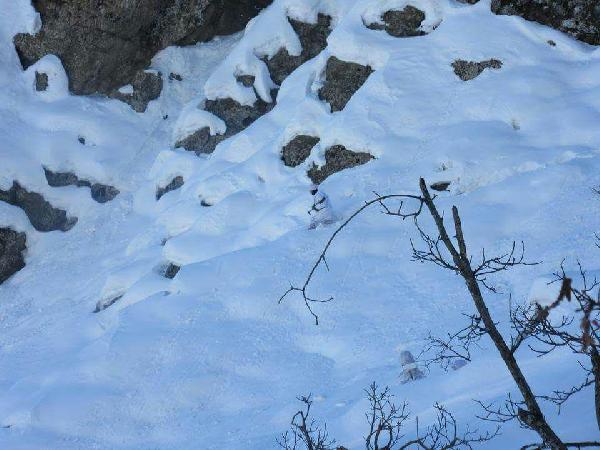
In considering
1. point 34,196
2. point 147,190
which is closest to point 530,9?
point 147,190

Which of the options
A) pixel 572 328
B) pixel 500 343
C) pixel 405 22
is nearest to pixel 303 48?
pixel 405 22

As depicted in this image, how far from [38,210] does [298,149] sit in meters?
8.78

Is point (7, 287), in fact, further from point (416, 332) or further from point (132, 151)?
point (416, 332)

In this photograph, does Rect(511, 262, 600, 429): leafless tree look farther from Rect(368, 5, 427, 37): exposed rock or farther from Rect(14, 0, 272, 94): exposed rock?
Rect(14, 0, 272, 94): exposed rock

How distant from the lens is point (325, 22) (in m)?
21.8

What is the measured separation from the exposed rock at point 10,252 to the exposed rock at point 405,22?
12.4m

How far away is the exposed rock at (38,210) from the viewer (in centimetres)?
2106

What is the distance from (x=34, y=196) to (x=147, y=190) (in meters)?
3.55

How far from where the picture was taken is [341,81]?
61.5 feet

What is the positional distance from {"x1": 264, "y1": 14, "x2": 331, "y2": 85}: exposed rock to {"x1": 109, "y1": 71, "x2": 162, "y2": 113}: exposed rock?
4.56 m

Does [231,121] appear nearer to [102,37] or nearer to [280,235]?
[102,37]

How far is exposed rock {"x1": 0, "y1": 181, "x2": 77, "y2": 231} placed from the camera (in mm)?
21062

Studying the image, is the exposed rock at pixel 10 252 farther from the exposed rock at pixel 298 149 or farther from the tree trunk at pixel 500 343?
the tree trunk at pixel 500 343

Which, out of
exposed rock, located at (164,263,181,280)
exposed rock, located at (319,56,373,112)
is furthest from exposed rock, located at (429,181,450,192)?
exposed rock, located at (164,263,181,280)
